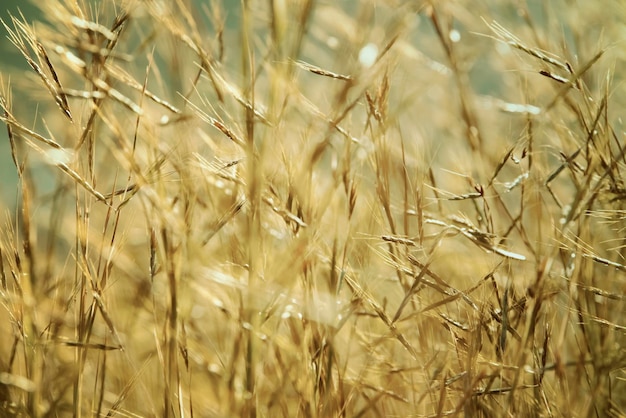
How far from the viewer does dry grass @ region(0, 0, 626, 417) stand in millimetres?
409

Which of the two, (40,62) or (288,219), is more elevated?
(40,62)

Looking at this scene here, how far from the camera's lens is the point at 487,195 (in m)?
0.53

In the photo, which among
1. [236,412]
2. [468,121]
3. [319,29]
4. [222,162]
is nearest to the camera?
[236,412]

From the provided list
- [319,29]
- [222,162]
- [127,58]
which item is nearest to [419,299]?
[222,162]

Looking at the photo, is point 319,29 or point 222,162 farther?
point 319,29

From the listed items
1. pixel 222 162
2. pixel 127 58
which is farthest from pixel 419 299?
pixel 127 58

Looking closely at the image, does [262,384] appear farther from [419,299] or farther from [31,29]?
[31,29]

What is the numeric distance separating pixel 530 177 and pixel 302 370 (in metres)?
0.27

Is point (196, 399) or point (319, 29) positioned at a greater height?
point (319, 29)

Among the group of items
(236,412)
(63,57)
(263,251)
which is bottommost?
(236,412)

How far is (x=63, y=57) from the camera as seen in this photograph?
466 millimetres

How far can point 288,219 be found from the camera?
48 cm

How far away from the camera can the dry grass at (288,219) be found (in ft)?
1.34

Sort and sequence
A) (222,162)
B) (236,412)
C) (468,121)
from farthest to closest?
(468,121) < (222,162) < (236,412)
